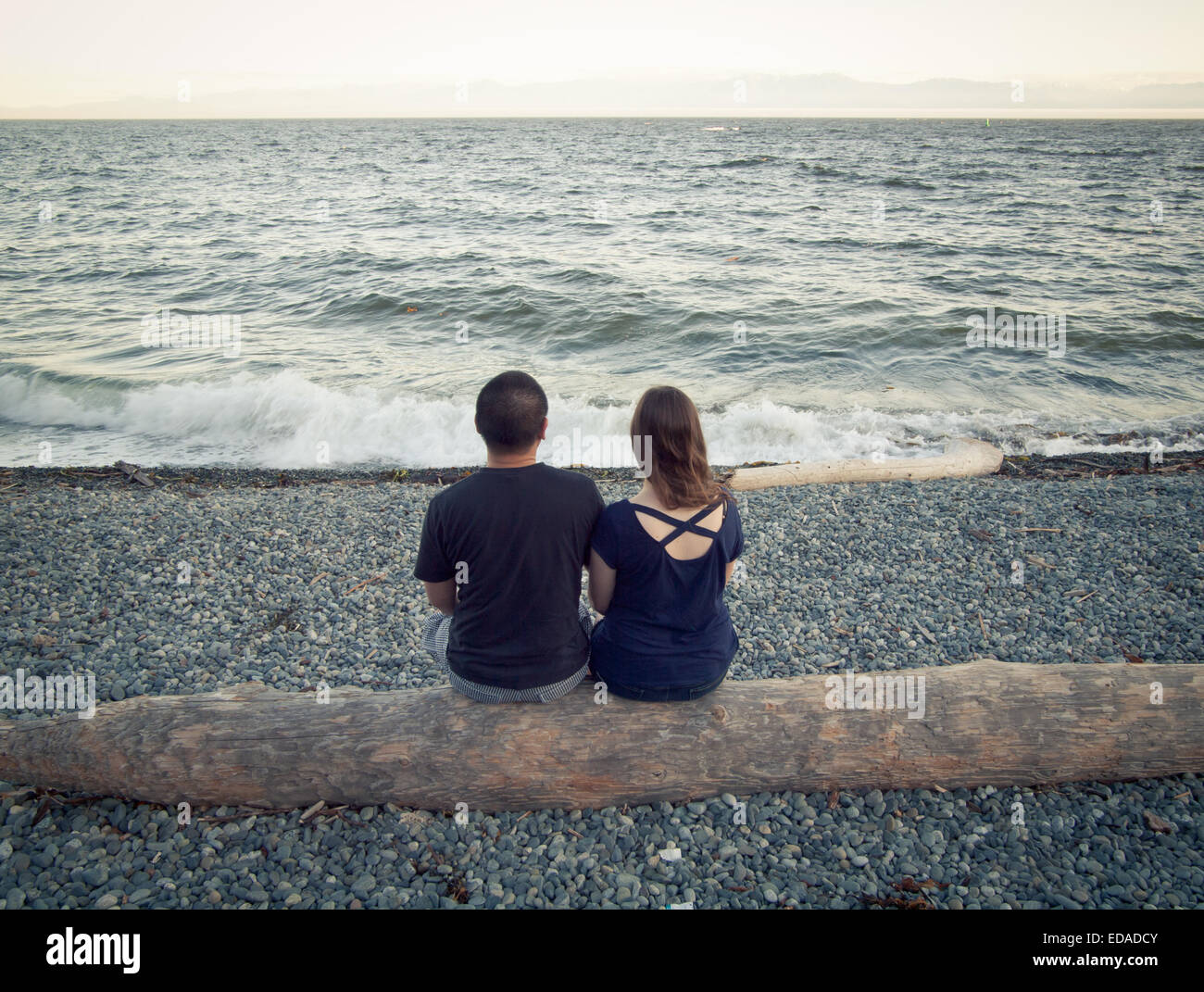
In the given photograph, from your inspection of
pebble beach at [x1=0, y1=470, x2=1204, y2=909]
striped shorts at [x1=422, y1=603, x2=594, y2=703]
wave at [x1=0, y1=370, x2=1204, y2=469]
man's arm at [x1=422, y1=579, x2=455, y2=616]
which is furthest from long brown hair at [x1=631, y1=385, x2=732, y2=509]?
wave at [x1=0, y1=370, x2=1204, y2=469]

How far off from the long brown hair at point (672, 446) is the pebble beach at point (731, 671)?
5.38ft

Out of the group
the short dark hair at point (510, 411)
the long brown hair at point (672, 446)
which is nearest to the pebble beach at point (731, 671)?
the long brown hair at point (672, 446)

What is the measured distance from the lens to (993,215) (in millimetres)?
26062

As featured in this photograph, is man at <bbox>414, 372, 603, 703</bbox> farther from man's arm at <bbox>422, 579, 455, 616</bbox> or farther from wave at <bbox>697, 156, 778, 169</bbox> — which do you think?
wave at <bbox>697, 156, 778, 169</bbox>

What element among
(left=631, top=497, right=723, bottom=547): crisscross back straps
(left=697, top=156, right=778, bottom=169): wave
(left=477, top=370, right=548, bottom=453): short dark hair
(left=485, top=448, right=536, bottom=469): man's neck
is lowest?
(left=631, top=497, right=723, bottom=547): crisscross back straps

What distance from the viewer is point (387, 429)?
10672mm

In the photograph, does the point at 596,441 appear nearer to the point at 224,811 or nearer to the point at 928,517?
the point at 928,517

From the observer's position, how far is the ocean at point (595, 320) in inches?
422

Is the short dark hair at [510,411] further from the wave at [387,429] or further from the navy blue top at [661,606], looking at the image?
the wave at [387,429]

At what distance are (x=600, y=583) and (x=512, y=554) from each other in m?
0.47

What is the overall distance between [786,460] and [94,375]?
12.5 metres

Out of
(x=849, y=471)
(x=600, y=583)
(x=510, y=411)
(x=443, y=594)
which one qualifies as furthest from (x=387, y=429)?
(x=510, y=411)

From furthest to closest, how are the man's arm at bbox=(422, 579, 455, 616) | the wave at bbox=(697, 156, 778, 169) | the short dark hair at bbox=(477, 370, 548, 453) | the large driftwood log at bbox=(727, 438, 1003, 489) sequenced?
the wave at bbox=(697, 156, 778, 169) → the large driftwood log at bbox=(727, 438, 1003, 489) → the man's arm at bbox=(422, 579, 455, 616) → the short dark hair at bbox=(477, 370, 548, 453)

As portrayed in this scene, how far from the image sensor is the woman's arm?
120 inches
